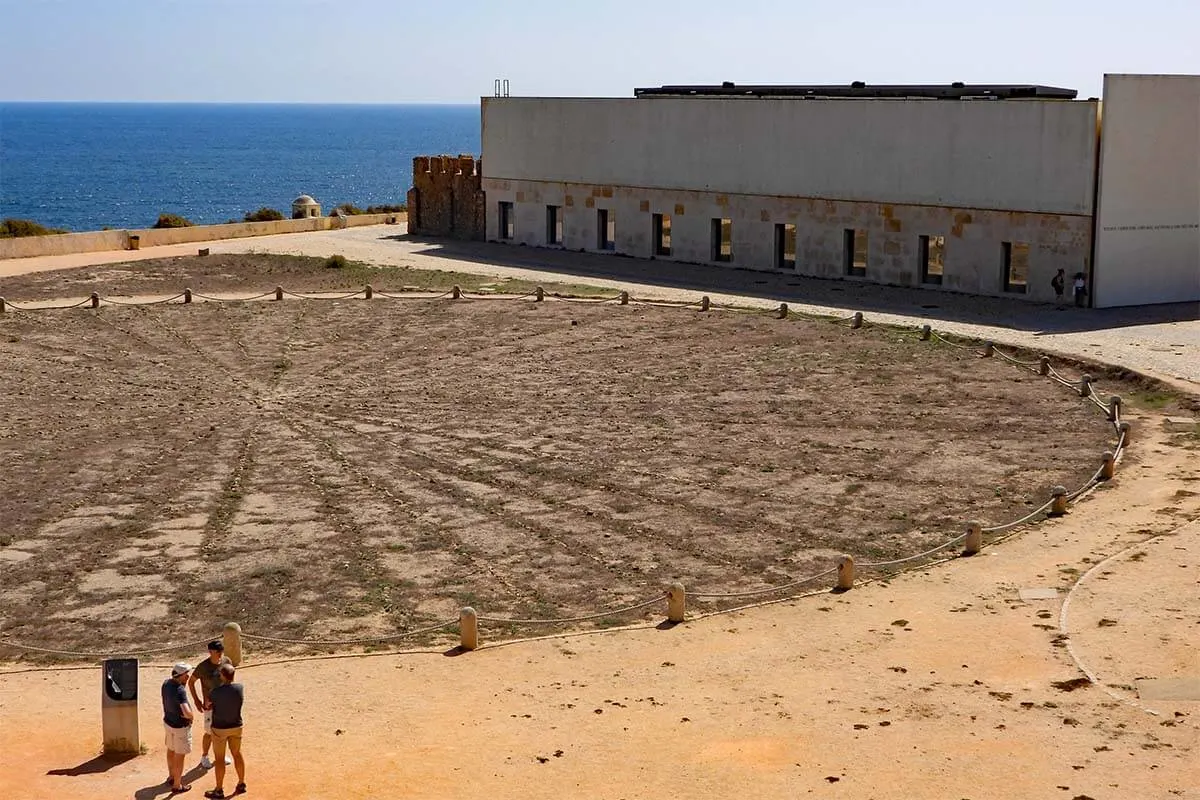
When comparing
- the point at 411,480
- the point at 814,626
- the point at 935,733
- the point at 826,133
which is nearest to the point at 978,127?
the point at 826,133

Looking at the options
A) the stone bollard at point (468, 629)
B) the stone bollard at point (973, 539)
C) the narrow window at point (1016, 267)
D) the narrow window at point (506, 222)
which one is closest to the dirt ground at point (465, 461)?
the stone bollard at point (973, 539)

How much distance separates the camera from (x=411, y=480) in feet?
96.9

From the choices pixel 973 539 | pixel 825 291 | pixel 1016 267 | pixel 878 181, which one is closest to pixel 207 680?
pixel 973 539

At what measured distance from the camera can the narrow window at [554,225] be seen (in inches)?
2534

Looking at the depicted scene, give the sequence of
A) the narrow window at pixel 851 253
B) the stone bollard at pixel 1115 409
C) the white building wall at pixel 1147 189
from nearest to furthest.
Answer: the stone bollard at pixel 1115 409, the white building wall at pixel 1147 189, the narrow window at pixel 851 253

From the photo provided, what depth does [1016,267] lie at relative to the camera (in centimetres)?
5556

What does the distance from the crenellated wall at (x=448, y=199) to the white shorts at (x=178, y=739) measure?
170 feet

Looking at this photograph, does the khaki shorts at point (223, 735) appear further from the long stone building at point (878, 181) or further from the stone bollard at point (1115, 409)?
the long stone building at point (878, 181)

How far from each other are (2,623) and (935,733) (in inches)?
513

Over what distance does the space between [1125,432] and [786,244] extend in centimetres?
2724

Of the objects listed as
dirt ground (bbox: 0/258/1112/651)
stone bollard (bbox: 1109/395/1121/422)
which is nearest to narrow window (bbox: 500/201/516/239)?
dirt ground (bbox: 0/258/1112/651)

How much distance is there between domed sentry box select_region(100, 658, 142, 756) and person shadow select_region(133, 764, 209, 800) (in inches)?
35.6

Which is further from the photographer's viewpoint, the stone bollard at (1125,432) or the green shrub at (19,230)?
the green shrub at (19,230)

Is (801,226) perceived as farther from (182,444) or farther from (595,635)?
(595,635)
